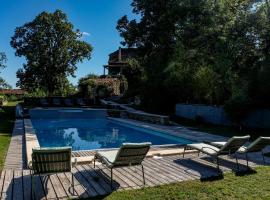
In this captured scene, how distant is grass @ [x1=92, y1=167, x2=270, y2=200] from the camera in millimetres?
5988

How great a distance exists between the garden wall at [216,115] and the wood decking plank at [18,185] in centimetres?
1207

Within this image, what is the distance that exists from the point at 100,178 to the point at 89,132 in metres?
11.5

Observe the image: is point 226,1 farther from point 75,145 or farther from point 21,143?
point 21,143

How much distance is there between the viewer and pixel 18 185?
255 inches

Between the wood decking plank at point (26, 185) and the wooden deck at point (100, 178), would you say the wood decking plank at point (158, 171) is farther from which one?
the wood decking plank at point (26, 185)

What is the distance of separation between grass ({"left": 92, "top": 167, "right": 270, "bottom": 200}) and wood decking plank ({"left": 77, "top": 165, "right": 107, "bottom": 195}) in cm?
29

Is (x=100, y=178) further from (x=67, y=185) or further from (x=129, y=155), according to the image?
(x=129, y=155)

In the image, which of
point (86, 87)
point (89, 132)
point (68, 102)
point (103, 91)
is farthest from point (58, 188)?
point (86, 87)

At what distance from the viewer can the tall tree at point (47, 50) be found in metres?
35.3

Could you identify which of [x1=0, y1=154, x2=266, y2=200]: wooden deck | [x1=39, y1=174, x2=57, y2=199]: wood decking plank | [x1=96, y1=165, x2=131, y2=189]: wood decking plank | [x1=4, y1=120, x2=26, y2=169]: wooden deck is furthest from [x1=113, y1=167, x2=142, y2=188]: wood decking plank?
[x1=4, y1=120, x2=26, y2=169]: wooden deck

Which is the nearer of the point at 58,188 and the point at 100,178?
→ the point at 58,188

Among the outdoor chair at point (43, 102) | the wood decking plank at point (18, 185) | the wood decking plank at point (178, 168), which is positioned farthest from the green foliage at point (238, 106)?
the outdoor chair at point (43, 102)

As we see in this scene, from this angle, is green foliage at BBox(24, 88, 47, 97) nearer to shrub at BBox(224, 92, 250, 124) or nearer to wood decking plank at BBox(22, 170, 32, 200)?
shrub at BBox(224, 92, 250, 124)

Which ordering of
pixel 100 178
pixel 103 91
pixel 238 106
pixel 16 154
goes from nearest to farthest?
pixel 100 178 → pixel 16 154 → pixel 238 106 → pixel 103 91
